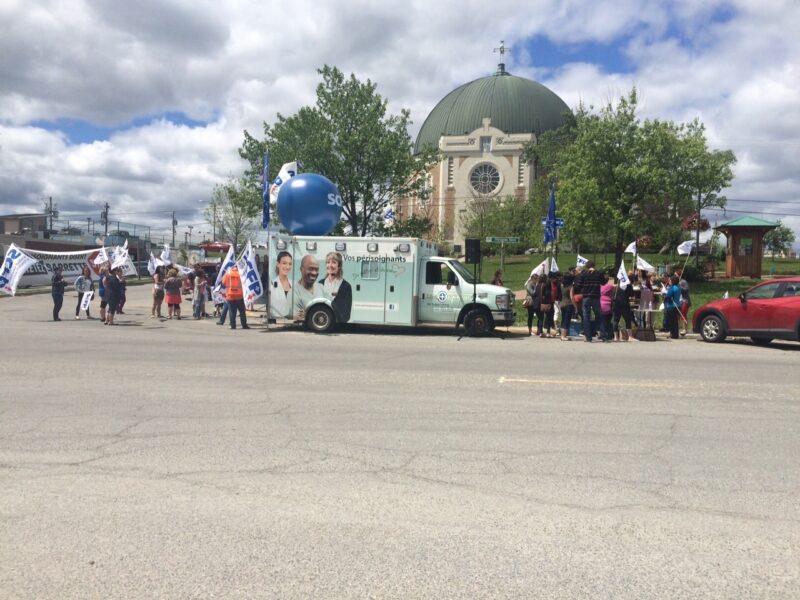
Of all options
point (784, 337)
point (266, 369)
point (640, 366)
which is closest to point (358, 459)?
point (266, 369)

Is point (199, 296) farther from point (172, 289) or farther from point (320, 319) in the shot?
point (320, 319)

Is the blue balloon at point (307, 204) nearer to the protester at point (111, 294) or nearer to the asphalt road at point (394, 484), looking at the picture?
the protester at point (111, 294)

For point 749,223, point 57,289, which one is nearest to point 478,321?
point 57,289

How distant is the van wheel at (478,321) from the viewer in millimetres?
16594

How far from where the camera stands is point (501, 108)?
81.3m

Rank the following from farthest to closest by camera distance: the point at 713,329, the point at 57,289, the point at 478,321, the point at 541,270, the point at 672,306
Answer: the point at 57,289 → the point at 541,270 → the point at 672,306 → the point at 478,321 → the point at 713,329

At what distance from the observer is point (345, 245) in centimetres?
1695

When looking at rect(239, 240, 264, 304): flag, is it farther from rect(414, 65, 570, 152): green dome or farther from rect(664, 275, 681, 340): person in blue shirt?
rect(414, 65, 570, 152): green dome

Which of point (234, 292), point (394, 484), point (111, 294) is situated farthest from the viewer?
point (111, 294)

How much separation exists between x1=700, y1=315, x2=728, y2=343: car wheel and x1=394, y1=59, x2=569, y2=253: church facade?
57909 mm

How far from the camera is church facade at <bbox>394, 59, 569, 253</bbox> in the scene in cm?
7738

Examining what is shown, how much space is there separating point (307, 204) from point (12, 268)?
30.1ft

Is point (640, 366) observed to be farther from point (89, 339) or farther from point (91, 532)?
point (89, 339)

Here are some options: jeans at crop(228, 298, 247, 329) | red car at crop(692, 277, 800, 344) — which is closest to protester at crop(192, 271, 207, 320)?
jeans at crop(228, 298, 247, 329)
